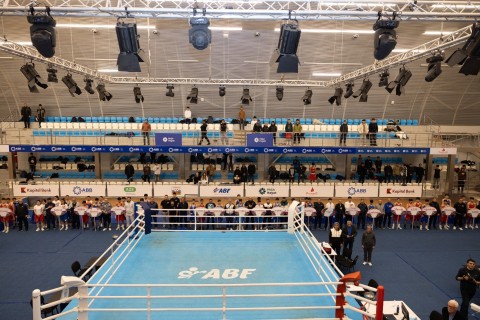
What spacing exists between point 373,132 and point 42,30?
65.8 feet

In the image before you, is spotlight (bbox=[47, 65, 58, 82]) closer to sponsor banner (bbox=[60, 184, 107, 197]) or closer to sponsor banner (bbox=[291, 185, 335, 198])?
sponsor banner (bbox=[60, 184, 107, 197])

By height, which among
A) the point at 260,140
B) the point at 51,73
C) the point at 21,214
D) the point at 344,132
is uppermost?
the point at 51,73

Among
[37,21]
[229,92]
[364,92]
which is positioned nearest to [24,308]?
[37,21]

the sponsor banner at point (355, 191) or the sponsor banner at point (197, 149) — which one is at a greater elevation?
the sponsor banner at point (197, 149)

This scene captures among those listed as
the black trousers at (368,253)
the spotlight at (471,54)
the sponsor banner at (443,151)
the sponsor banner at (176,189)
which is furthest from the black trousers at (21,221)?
the sponsor banner at (443,151)

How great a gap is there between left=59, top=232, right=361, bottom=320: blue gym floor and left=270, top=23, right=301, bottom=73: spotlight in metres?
5.30

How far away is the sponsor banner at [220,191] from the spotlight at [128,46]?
1274 cm

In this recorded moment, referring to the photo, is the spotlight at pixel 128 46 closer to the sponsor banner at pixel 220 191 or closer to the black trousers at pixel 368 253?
the black trousers at pixel 368 253

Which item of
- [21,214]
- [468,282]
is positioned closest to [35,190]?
[21,214]

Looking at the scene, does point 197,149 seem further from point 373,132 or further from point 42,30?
point 42,30

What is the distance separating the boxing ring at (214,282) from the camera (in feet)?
22.3

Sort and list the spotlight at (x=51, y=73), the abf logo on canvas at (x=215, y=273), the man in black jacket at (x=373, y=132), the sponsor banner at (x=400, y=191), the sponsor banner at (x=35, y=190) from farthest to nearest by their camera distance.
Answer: the man in black jacket at (x=373, y=132), the sponsor banner at (x=400, y=191), the sponsor banner at (x=35, y=190), the spotlight at (x=51, y=73), the abf logo on canvas at (x=215, y=273)

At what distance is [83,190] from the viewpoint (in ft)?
72.4

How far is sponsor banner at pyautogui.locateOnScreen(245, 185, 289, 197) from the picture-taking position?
885 inches
